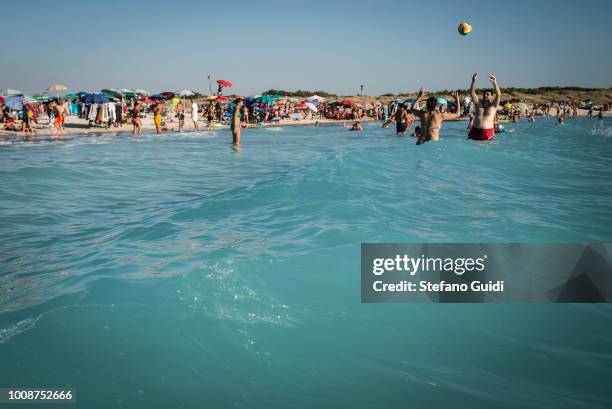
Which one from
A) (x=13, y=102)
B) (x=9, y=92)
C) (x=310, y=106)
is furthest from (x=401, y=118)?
(x=9, y=92)

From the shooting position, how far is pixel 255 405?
211cm

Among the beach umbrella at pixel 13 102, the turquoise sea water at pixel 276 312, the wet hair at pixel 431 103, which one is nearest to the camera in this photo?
the turquoise sea water at pixel 276 312

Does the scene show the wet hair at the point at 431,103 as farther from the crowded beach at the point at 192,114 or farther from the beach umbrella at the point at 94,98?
the beach umbrella at the point at 94,98

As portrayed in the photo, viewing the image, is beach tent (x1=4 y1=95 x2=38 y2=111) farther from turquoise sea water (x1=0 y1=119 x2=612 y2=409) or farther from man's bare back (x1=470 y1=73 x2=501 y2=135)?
man's bare back (x1=470 y1=73 x2=501 y2=135)

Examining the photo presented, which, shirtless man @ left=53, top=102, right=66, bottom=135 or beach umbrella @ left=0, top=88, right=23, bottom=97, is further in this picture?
beach umbrella @ left=0, top=88, right=23, bottom=97

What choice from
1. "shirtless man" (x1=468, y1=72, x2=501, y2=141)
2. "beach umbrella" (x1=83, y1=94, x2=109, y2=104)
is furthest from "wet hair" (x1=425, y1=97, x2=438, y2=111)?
"beach umbrella" (x1=83, y1=94, x2=109, y2=104)

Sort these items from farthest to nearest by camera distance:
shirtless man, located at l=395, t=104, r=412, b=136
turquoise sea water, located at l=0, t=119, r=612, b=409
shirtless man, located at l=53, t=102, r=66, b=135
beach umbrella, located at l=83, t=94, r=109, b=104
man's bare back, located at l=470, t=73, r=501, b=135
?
1. beach umbrella, located at l=83, t=94, r=109, b=104
2. shirtless man, located at l=53, t=102, r=66, b=135
3. shirtless man, located at l=395, t=104, r=412, b=136
4. man's bare back, located at l=470, t=73, r=501, b=135
5. turquoise sea water, located at l=0, t=119, r=612, b=409

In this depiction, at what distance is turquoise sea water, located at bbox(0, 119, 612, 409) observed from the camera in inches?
87.7

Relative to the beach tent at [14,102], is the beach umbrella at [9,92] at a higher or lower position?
higher

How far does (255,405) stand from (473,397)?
1162 mm

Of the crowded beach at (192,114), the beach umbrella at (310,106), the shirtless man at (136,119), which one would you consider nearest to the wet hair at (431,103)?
the crowded beach at (192,114)

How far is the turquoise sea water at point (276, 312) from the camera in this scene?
223 cm

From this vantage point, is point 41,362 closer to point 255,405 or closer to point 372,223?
point 255,405

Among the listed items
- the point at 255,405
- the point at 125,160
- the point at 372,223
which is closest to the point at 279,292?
the point at 255,405
